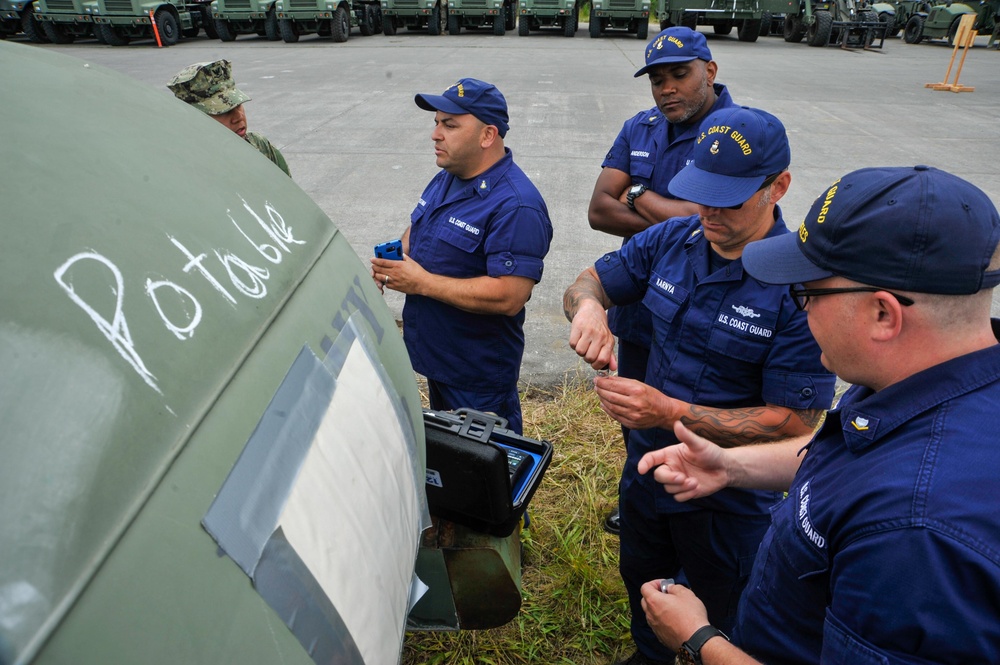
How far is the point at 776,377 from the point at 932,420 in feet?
2.55

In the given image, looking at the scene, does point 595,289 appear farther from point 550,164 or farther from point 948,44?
point 948,44

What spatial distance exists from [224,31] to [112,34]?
2.82 metres

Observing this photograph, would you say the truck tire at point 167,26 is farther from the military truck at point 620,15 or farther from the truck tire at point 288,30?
the military truck at point 620,15

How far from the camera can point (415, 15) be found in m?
19.8

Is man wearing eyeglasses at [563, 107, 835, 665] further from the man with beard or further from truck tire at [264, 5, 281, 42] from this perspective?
truck tire at [264, 5, 281, 42]

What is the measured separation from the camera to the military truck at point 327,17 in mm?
17719

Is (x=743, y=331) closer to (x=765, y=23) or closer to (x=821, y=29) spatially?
(x=821, y=29)

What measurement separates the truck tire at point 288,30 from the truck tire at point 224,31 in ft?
4.54

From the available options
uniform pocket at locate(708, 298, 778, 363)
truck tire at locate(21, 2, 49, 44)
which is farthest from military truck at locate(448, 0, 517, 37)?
uniform pocket at locate(708, 298, 778, 363)

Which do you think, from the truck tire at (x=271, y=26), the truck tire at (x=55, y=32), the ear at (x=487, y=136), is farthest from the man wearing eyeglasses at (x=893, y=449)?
the truck tire at (x=55, y=32)

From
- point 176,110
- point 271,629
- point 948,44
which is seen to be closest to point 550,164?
point 176,110

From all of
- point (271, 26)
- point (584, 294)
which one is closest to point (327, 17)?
point (271, 26)

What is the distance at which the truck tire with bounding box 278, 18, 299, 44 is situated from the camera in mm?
18328

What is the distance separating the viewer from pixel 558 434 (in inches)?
145
